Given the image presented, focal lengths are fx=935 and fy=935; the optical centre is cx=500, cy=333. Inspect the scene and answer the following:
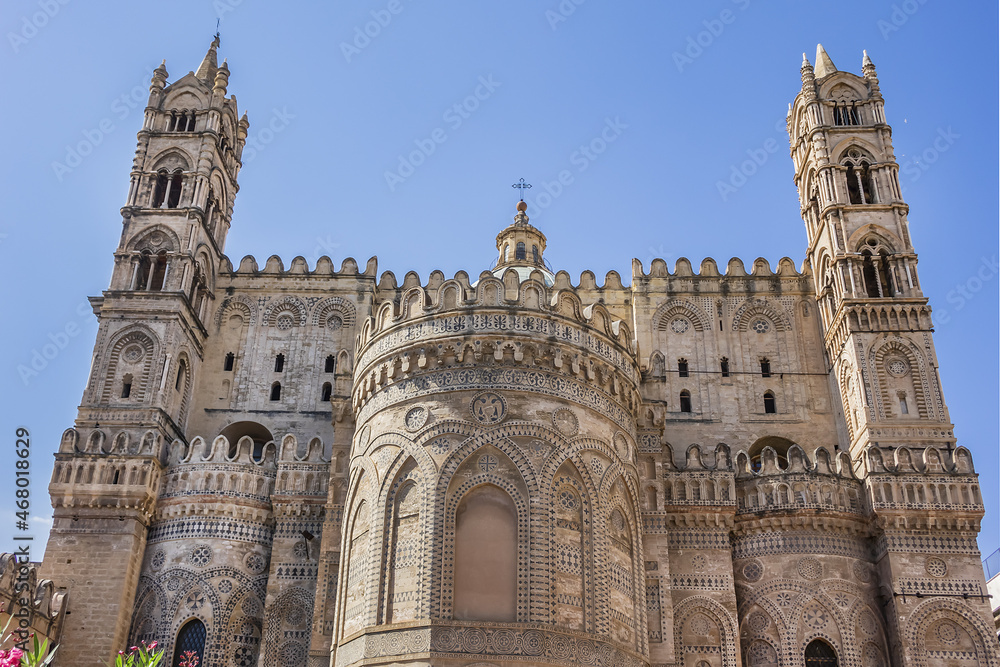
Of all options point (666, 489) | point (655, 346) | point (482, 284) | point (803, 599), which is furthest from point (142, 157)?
point (803, 599)

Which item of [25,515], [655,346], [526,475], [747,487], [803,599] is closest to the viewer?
[25,515]

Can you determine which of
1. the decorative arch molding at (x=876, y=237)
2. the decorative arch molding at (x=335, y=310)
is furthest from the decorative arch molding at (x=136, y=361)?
the decorative arch molding at (x=876, y=237)

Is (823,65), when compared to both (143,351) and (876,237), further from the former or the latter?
(143,351)

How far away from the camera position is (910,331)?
23.4m

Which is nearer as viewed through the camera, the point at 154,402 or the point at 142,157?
the point at 154,402

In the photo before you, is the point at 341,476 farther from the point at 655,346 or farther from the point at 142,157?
the point at 142,157

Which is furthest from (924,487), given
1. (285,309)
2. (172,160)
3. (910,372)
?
(172,160)

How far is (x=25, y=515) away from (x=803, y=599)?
15699 millimetres

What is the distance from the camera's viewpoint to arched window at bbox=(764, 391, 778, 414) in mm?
25281

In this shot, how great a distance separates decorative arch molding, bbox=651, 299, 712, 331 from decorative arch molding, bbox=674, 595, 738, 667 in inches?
330

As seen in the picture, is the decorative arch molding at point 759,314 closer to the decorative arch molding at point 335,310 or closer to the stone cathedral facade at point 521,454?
the stone cathedral facade at point 521,454

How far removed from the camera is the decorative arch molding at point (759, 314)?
26422mm

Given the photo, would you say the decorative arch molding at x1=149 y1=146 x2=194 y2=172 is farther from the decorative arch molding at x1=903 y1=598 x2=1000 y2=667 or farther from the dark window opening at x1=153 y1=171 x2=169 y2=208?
the decorative arch molding at x1=903 y1=598 x2=1000 y2=667

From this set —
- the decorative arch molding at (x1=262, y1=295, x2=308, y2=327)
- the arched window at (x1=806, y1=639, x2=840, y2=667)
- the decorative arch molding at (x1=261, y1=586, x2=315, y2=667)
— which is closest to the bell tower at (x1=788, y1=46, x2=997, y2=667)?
the arched window at (x1=806, y1=639, x2=840, y2=667)
